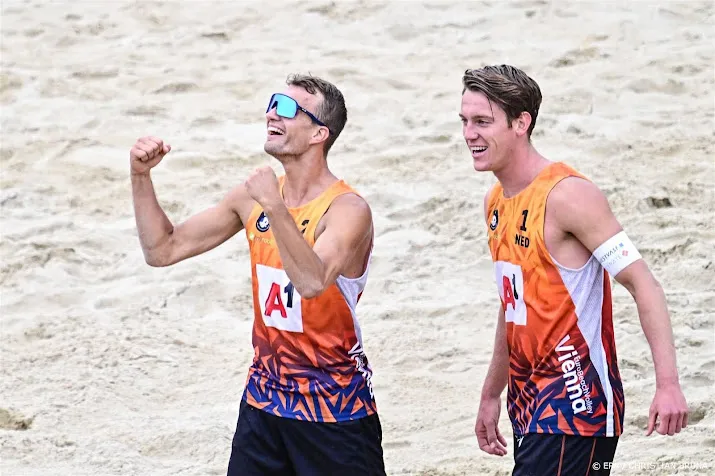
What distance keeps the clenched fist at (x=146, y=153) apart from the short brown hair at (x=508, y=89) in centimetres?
108

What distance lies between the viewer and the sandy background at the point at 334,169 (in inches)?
218

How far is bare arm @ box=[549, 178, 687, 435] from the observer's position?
137 inches

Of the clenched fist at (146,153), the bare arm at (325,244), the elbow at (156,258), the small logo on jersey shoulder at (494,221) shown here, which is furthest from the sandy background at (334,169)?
the clenched fist at (146,153)

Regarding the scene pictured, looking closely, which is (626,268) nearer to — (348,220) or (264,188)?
(348,220)

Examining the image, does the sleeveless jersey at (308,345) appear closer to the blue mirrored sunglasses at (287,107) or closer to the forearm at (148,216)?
the blue mirrored sunglasses at (287,107)

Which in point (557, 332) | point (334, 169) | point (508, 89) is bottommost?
point (334, 169)

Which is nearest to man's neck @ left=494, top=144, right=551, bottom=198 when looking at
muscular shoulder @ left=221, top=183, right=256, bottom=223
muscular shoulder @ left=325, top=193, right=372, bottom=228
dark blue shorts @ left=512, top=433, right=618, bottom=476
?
muscular shoulder @ left=325, top=193, right=372, bottom=228

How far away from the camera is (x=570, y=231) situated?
3.67m

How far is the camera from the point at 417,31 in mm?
9633

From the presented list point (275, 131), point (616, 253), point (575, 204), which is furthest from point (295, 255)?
point (616, 253)

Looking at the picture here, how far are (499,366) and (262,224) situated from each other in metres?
0.95

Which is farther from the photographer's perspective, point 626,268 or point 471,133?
point 471,133

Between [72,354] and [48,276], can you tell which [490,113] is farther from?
[48,276]

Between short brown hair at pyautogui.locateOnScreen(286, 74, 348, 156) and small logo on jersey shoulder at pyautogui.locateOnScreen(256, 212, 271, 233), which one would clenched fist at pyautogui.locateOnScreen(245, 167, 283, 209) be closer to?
small logo on jersey shoulder at pyautogui.locateOnScreen(256, 212, 271, 233)
